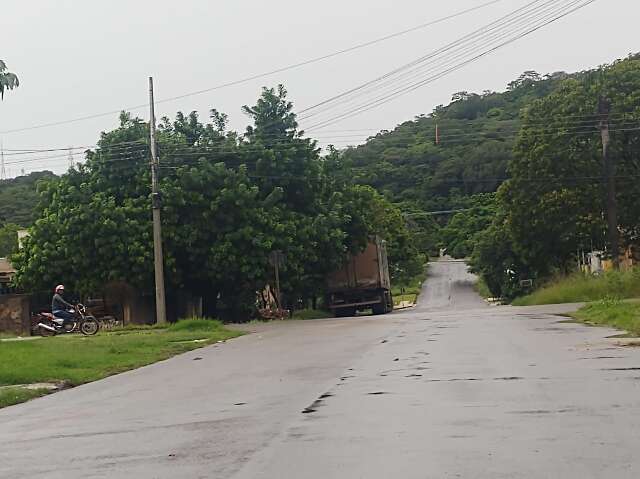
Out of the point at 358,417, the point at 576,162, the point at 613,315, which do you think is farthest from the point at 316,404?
the point at 576,162

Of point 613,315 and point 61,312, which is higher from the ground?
point 61,312

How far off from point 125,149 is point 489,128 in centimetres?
3875

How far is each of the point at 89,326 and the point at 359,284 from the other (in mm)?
16790

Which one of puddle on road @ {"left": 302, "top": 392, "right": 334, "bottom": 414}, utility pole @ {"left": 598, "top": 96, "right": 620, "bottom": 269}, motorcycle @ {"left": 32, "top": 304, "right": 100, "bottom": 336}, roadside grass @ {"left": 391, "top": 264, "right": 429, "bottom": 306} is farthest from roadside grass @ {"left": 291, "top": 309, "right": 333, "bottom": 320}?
roadside grass @ {"left": 391, "top": 264, "right": 429, "bottom": 306}

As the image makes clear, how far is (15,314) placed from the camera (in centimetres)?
3984

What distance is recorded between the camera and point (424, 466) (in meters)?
7.29

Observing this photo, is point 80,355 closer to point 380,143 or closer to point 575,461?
point 575,461

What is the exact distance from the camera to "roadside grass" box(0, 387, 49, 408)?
14183 millimetres

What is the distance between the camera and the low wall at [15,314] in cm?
3969

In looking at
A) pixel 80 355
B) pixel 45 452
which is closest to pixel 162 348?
pixel 80 355

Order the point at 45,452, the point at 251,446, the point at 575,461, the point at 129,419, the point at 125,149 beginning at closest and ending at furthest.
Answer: the point at 575,461
the point at 251,446
the point at 45,452
the point at 129,419
the point at 125,149

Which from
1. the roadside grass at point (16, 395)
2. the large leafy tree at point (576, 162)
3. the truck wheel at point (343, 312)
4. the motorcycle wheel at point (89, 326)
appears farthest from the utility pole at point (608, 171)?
the roadside grass at point (16, 395)

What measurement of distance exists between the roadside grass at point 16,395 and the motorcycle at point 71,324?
1559 cm

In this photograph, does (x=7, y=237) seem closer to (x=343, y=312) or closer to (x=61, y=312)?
(x=343, y=312)
